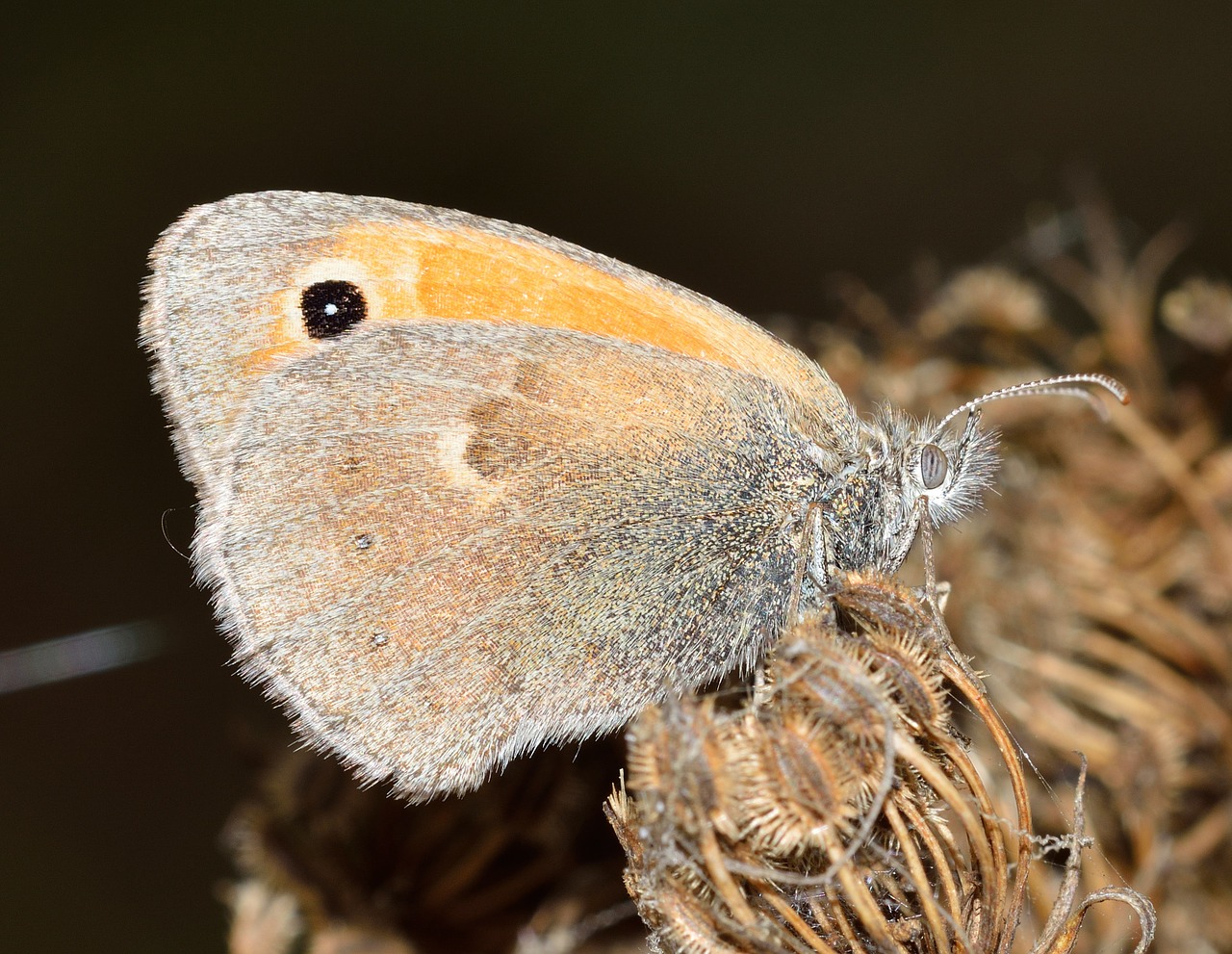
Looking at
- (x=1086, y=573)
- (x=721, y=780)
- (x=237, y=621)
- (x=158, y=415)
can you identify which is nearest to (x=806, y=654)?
(x=721, y=780)

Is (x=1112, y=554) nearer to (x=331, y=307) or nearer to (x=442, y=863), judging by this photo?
(x=442, y=863)

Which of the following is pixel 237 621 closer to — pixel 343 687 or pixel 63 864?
pixel 343 687

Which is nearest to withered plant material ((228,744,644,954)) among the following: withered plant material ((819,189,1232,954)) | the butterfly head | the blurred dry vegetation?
the blurred dry vegetation

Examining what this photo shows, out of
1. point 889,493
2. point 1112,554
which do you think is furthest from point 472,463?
point 1112,554

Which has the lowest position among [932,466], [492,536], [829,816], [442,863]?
[442,863]

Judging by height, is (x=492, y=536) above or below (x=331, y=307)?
below

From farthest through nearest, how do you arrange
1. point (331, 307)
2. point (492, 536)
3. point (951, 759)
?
point (331, 307)
point (492, 536)
point (951, 759)
